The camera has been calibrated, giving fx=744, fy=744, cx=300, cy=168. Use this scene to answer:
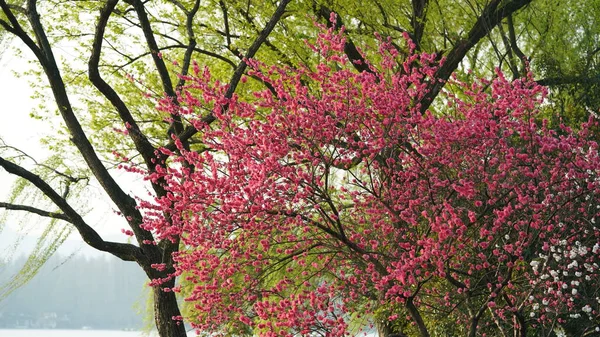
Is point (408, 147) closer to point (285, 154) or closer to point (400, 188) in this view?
point (400, 188)

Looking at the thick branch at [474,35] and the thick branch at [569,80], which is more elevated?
the thick branch at [474,35]

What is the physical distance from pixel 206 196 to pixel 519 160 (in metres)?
2.57

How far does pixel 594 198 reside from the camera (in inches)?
246

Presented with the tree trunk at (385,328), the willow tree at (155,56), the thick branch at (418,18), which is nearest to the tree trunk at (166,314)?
the willow tree at (155,56)

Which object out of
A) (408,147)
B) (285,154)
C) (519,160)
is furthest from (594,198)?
(285,154)

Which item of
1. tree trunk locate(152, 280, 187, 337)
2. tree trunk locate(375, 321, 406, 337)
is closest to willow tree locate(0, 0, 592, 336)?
tree trunk locate(152, 280, 187, 337)

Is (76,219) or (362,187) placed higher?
(76,219)

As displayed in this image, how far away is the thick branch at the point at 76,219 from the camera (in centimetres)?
766

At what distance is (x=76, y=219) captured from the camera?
7.72 metres

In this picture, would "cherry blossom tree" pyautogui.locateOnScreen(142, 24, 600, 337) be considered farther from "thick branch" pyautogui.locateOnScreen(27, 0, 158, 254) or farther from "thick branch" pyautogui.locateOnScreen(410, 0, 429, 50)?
"thick branch" pyautogui.locateOnScreen(410, 0, 429, 50)

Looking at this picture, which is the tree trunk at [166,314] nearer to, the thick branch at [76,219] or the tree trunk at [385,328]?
the thick branch at [76,219]

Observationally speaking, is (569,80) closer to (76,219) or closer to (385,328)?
(385,328)

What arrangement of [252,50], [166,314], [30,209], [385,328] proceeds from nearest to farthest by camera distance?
[252,50] → [166,314] → [30,209] → [385,328]

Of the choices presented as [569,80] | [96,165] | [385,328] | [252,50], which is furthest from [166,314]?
[569,80]
